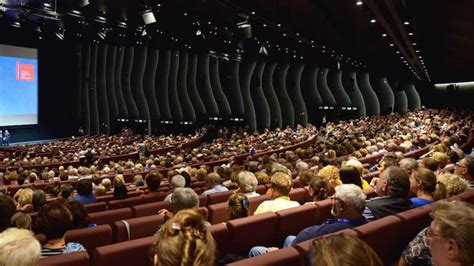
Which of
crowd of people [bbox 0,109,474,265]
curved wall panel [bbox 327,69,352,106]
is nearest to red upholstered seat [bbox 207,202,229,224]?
crowd of people [bbox 0,109,474,265]

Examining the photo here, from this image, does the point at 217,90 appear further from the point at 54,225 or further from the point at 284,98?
Result: the point at 54,225

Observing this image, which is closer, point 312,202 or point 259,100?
point 312,202

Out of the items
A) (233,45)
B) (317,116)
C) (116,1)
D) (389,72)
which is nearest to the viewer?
(116,1)

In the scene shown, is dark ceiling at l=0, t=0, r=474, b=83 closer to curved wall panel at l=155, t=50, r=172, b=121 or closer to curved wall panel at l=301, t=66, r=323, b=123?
curved wall panel at l=301, t=66, r=323, b=123

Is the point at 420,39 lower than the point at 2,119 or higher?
higher

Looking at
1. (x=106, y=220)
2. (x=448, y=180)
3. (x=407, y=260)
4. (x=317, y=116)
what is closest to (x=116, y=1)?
(x=106, y=220)

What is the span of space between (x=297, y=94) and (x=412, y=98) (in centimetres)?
1014

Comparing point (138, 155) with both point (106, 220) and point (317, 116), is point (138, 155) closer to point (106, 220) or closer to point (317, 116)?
point (106, 220)

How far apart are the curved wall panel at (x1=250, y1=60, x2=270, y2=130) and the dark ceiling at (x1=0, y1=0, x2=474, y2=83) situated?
19.0ft

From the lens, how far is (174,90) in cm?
3195

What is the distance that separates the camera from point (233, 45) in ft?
73.9

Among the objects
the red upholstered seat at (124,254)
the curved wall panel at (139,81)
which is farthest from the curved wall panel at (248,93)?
the red upholstered seat at (124,254)

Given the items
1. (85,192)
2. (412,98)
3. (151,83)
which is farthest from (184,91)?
(85,192)

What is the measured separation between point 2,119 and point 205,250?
29356 mm
